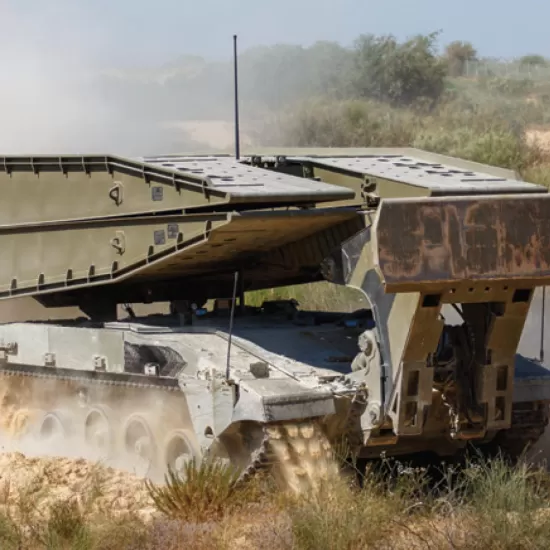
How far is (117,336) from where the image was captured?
1054 cm

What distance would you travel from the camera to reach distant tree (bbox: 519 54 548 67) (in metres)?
47.7

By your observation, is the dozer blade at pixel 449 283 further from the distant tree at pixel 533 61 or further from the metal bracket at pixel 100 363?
the distant tree at pixel 533 61

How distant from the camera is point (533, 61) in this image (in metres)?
48.1

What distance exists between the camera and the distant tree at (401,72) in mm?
35062

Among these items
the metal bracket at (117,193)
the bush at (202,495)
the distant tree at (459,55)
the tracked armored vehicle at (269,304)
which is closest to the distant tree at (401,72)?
the distant tree at (459,55)

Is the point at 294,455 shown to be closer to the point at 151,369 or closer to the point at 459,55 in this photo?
the point at 151,369

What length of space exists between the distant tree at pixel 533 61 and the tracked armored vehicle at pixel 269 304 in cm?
3679

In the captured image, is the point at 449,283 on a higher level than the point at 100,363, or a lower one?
higher

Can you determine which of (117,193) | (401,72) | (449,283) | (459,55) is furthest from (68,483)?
(459,55)

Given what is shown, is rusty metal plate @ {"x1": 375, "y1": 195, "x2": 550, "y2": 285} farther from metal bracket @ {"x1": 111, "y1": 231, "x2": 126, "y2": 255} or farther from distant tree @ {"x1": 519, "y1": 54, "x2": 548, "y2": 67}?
distant tree @ {"x1": 519, "y1": 54, "x2": 548, "y2": 67}

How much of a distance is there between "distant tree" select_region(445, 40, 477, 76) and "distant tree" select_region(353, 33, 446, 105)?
903 cm

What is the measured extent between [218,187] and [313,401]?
1626mm

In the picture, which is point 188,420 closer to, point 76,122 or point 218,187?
point 218,187

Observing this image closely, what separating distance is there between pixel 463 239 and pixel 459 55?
1476 inches
